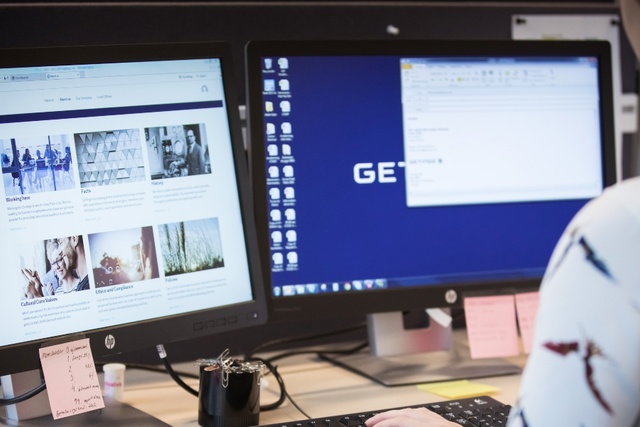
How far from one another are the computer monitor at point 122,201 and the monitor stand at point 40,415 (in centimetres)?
8

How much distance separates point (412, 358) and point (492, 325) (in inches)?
5.4

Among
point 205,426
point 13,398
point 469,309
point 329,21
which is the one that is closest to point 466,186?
point 469,309

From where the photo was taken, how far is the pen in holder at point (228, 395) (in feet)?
3.54

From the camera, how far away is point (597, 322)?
64 centimetres

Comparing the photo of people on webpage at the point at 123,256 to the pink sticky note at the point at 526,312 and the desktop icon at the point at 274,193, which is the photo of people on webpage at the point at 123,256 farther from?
the pink sticky note at the point at 526,312

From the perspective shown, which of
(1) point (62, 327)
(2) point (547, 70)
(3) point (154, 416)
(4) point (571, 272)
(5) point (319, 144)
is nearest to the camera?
(4) point (571, 272)

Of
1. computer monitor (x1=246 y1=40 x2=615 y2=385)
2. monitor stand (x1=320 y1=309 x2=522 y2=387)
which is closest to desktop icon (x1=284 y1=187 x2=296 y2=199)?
computer monitor (x1=246 y1=40 x2=615 y2=385)

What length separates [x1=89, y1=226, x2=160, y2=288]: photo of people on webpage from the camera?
41.8 inches

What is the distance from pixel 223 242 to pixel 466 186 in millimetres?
386

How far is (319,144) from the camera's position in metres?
1.28

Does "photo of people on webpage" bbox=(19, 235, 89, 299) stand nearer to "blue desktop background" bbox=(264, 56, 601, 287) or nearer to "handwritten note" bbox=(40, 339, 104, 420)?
"handwritten note" bbox=(40, 339, 104, 420)

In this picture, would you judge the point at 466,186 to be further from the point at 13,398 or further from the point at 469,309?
the point at 13,398

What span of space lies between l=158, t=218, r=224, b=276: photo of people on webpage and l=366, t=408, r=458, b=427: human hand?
11.8 inches

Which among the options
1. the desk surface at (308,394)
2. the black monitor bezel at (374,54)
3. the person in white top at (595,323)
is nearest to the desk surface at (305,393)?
the desk surface at (308,394)
